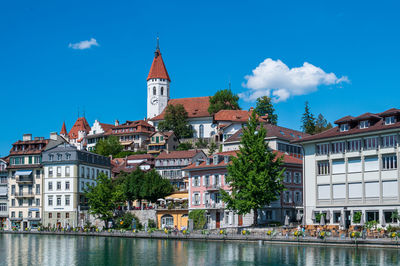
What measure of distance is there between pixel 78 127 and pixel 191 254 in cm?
13968

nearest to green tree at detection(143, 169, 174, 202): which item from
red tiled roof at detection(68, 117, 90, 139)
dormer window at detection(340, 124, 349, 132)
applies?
dormer window at detection(340, 124, 349, 132)

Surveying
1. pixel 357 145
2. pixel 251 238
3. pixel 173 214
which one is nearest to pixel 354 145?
pixel 357 145

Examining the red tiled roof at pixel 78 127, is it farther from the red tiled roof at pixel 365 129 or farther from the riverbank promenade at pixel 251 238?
the red tiled roof at pixel 365 129

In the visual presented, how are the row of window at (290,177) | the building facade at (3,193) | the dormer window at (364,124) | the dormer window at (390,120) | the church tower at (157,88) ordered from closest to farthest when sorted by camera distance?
the dormer window at (390,120) → the dormer window at (364,124) → the row of window at (290,177) → the building facade at (3,193) → the church tower at (157,88)

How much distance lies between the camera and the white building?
2527 inches

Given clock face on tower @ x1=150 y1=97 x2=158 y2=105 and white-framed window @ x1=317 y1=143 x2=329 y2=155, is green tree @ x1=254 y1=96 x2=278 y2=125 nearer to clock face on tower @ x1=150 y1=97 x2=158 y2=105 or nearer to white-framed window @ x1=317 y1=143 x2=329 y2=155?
clock face on tower @ x1=150 y1=97 x2=158 y2=105

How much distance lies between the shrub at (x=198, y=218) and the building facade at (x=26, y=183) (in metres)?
32.0

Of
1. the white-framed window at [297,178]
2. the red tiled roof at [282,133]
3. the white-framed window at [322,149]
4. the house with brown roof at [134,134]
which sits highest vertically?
the house with brown roof at [134,134]

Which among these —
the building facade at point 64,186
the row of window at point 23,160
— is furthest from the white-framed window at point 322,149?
the row of window at point 23,160

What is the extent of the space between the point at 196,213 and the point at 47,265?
35.3m

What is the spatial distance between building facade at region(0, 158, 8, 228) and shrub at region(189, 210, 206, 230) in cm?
3953

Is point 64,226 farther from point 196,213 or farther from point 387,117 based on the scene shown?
point 387,117

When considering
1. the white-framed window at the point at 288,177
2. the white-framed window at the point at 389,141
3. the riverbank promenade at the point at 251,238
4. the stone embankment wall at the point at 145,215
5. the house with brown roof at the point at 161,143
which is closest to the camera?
the riverbank promenade at the point at 251,238

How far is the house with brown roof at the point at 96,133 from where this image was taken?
162000 mm
